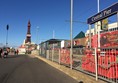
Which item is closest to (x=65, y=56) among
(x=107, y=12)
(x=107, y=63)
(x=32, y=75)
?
(x=32, y=75)

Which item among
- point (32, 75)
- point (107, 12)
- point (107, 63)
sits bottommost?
point (32, 75)

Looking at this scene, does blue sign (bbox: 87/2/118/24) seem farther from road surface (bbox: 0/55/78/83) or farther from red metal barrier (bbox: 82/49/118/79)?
road surface (bbox: 0/55/78/83)

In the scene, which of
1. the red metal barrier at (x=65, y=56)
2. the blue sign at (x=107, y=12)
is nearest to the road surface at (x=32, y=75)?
the red metal barrier at (x=65, y=56)

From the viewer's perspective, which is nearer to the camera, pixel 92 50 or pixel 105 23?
pixel 92 50

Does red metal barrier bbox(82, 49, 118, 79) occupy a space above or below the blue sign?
below

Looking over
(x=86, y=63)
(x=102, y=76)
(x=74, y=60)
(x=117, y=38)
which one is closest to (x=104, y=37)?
(x=117, y=38)

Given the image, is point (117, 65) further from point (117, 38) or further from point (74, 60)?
point (117, 38)

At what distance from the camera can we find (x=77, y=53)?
1575 centimetres

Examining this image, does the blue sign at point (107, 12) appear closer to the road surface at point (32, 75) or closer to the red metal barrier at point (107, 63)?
the red metal barrier at point (107, 63)

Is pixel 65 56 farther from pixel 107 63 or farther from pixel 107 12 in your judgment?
pixel 107 63

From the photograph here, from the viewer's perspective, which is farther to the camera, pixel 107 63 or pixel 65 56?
pixel 65 56

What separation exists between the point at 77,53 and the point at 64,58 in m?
4.64

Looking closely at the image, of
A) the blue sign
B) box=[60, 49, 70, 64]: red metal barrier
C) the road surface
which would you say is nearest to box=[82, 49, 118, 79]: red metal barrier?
the road surface

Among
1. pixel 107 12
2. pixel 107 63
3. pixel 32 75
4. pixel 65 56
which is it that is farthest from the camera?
pixel 65 56
